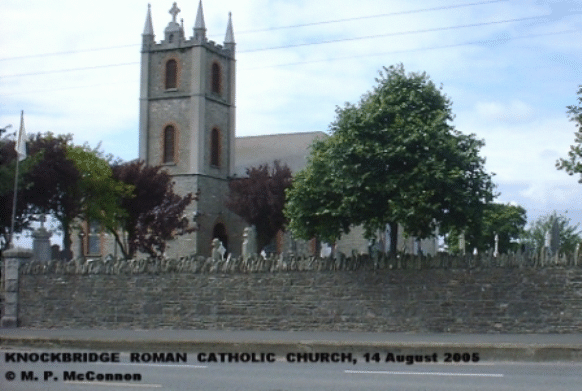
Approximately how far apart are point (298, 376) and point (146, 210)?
127 feet

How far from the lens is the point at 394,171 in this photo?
23484 mm

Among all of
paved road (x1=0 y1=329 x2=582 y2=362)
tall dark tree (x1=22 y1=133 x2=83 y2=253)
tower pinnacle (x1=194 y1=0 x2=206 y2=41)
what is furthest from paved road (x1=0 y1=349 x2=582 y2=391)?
tower pinnacle (x1=194 y1=0 x2=206 y2=41)

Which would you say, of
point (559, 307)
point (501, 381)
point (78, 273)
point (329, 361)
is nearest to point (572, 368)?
point (501, 381)

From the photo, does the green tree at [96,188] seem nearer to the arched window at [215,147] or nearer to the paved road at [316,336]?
the arched window at [215,147]

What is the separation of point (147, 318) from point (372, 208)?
22.8 feet

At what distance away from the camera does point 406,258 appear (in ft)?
74.6

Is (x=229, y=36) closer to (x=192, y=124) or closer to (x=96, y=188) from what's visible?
(x=192, y=124)

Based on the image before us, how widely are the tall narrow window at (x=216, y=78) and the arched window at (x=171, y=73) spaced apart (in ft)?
→ 8.43

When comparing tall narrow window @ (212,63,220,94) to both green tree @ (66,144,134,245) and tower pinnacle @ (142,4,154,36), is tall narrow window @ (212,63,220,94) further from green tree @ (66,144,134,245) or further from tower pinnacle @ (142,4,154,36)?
green tree @ (66,144,134,245)

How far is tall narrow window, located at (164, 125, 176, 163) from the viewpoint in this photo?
59219mm

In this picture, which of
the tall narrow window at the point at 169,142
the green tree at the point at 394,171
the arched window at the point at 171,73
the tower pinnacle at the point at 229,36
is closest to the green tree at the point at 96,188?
the tall narrow window at the point at 169,142

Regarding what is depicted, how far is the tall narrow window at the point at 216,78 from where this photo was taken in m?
60.8

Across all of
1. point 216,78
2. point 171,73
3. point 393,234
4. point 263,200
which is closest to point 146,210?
point 263,200

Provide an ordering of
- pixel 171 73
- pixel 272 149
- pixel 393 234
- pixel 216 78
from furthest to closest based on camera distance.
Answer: pixel 272 149
pixel 216 78
pixel 171 73
pixel 393 234
